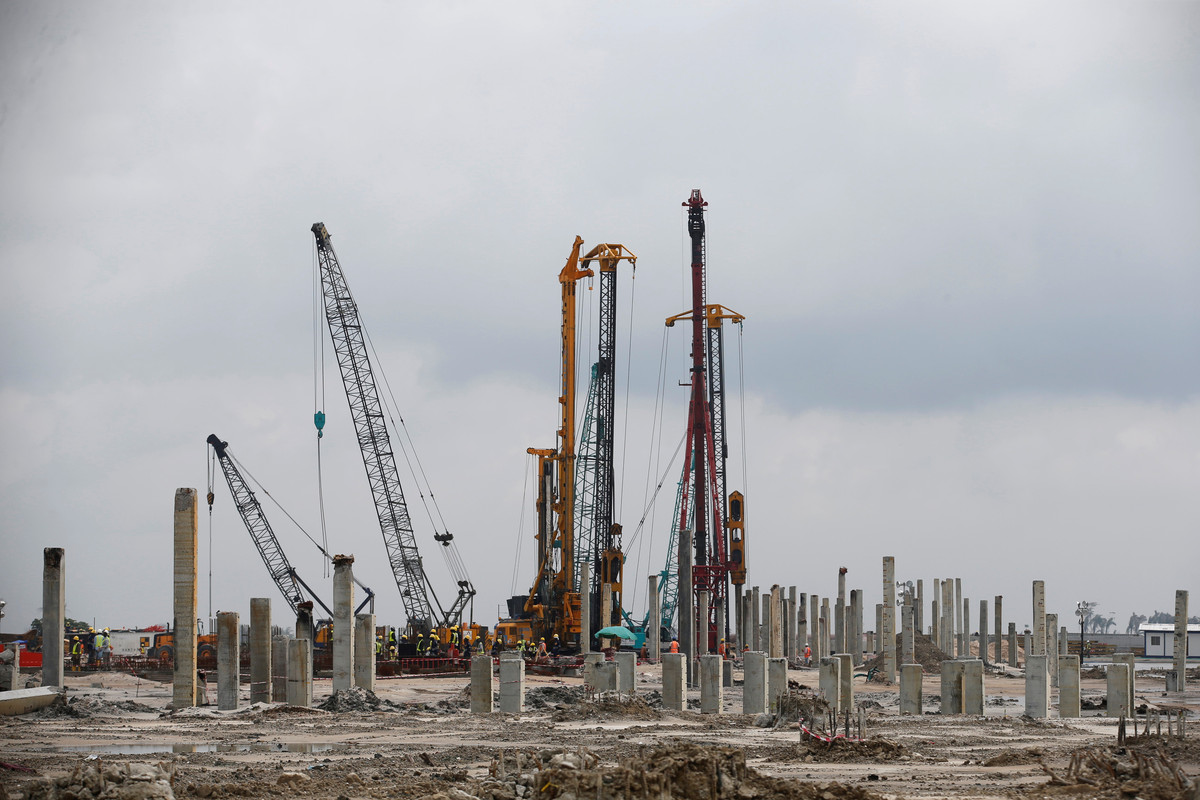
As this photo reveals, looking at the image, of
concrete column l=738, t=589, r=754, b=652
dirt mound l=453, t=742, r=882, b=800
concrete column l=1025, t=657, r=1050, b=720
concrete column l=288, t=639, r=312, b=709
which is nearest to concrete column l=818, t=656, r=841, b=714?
concrete column l=1025, t=657, r=1050, b=720

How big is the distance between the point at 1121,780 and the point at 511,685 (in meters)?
15.0

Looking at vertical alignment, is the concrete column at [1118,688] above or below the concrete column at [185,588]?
below

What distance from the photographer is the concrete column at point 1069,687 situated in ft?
87.7

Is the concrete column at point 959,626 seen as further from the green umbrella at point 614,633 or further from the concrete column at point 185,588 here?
the concrete column at point 185,588

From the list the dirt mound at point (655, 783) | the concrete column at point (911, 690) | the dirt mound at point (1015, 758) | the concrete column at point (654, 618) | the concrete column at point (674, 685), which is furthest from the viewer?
the concrete column at point (654, 618)

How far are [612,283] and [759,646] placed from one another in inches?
717

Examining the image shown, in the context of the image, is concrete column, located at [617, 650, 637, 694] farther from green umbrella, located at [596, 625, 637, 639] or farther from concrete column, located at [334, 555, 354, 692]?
green umbrella, located at [596, 625, 637, 639]

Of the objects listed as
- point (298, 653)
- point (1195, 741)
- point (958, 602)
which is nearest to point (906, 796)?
point (1195, 741)

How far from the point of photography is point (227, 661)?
29172mm

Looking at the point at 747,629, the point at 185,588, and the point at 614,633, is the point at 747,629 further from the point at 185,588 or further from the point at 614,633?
the point at 185,588

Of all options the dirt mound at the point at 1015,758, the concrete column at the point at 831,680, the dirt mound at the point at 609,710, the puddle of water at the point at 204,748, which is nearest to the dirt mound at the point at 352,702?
the dirt mound at the point at 609,710

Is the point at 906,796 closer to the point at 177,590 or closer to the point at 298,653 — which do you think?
the point at 298,653

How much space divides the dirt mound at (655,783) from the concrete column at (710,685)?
13.5m

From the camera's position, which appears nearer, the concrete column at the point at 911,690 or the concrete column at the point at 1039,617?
the concrete column at the point at 911,690
